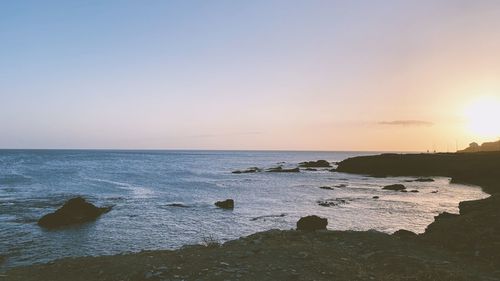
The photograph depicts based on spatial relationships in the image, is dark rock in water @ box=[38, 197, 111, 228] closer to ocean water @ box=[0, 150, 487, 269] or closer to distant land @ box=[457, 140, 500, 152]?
ocean water @ box=[0, 150, 487, 269]

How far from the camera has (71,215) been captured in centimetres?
3375

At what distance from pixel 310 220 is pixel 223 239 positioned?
640cm

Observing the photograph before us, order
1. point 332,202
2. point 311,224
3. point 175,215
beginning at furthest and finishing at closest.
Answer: point 332,202
point 175,215
point 311,224

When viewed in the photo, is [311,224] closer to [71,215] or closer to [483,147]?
[71,215]

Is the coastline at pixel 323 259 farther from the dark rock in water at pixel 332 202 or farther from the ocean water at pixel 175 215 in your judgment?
the dark rock in water at pixel 332 202

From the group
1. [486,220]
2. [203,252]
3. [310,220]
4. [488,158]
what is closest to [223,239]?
[310,220]

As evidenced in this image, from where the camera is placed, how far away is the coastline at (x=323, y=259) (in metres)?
12.9

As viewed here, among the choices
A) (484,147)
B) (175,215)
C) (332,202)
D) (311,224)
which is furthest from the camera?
(484,147)

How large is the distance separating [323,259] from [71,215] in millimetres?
26148

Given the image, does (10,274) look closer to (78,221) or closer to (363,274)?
(363,274)

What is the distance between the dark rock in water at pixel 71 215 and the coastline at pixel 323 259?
16.1m

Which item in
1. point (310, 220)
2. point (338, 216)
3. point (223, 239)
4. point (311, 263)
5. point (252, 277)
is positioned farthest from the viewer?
point (338, 216)

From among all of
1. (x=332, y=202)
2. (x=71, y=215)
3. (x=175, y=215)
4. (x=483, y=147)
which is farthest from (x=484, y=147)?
(x=71, y=215)

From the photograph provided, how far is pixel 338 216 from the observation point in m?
36.2
